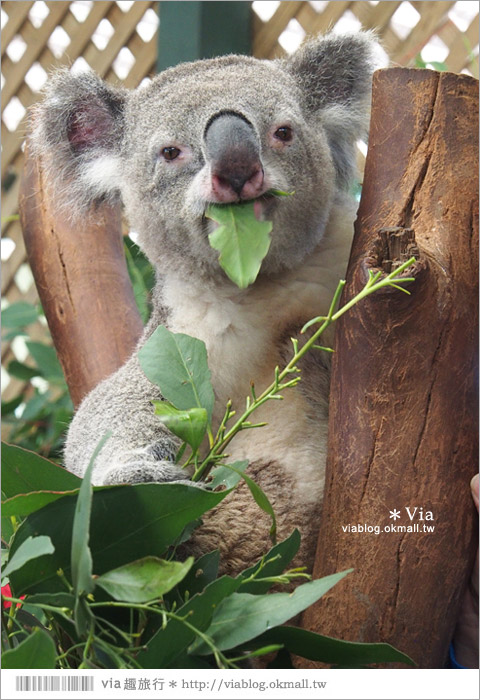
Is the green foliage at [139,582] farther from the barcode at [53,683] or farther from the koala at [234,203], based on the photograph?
the koala at [234,203]

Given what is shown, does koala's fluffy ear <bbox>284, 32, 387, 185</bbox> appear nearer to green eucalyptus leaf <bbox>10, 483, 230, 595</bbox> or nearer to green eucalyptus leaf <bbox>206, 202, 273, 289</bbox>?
green eucalyptus leaf <bbox>206, 202, 273, 289</bbox>

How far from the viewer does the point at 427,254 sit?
117 cm

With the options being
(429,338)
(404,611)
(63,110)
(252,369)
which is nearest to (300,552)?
(404,611)

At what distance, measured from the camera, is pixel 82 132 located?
173 centimetres

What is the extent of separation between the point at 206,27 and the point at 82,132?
0.49m

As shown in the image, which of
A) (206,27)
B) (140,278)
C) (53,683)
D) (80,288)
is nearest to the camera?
(53,683)

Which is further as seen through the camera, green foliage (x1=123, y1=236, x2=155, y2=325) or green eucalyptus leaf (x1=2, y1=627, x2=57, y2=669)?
green foliage (x1=123, y1=236, x2=155, y2=325)

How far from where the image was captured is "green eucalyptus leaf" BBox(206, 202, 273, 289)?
116 centimetres

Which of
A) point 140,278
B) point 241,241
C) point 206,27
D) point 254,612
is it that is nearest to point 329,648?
point 254,612

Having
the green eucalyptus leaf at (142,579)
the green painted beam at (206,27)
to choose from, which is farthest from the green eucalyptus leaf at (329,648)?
the green painted beam at (206,27)

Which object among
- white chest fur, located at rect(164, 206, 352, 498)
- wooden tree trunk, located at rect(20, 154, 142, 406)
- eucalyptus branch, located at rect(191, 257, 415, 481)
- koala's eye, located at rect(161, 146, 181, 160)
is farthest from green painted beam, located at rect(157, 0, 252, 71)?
eucalyptus branch, located at rect(191, 257, 415, 481)

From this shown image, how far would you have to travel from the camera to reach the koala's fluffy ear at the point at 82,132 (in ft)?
5.51

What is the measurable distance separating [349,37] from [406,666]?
118cm

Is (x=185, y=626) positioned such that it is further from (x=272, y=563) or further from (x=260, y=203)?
(x=260, y=203)
